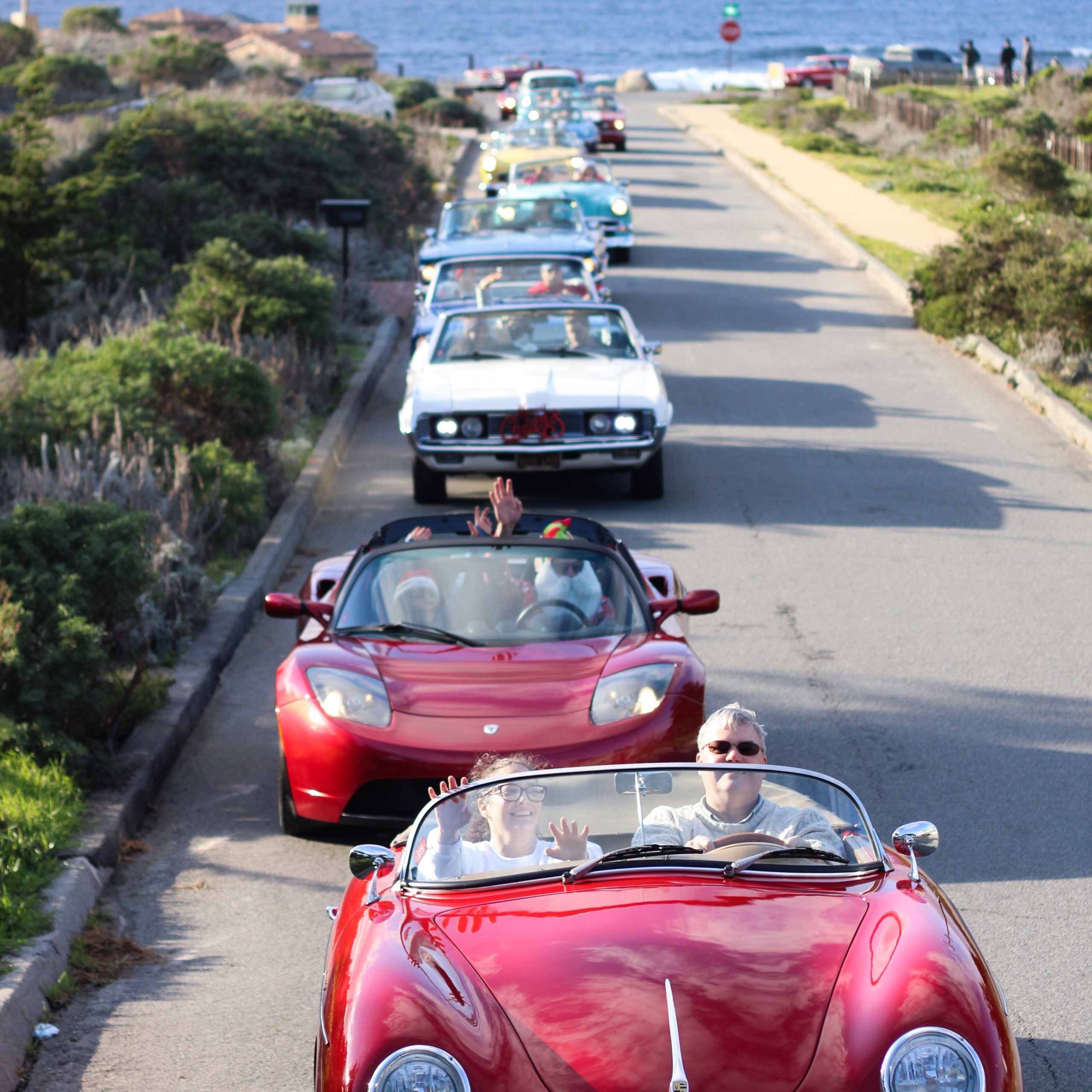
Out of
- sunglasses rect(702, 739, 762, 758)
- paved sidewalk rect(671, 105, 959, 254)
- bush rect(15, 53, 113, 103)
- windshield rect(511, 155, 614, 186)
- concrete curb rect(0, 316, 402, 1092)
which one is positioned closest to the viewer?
sunglasses rect(702, 739, 762, 758)

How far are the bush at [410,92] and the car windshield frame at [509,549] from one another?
50127 mm

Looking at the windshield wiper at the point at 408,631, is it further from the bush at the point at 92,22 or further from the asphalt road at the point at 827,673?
the bush at the point at 92,22

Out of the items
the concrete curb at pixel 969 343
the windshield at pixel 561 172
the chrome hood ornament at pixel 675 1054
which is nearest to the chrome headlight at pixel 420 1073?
the chrome hood ornament at pixel 675 1054

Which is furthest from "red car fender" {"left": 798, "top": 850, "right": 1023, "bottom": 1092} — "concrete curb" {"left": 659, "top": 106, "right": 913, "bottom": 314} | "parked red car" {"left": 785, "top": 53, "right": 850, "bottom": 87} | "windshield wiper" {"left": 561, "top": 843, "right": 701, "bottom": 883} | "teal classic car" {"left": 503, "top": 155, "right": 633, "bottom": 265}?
"parked red car" {"left": 785, "top": 53, "right": 850, "bottom": 87}

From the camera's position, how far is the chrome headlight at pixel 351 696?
6.28 m

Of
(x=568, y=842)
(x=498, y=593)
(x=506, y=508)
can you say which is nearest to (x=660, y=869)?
(x=568, y=842)

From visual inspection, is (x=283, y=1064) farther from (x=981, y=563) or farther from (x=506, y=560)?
(x=981, y=563)

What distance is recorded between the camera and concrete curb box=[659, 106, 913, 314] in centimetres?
2244

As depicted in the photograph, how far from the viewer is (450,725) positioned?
6.17 m

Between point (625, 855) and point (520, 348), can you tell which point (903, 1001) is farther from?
point (520, 348)

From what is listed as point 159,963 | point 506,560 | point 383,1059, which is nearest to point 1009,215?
point 506,560

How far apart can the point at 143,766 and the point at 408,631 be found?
4.53ft

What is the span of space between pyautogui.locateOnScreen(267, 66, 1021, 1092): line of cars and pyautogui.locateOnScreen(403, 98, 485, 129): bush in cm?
4752

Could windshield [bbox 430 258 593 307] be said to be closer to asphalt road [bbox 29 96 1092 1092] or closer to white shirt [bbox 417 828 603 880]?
asphalt road [bbox 29 96 1092 1092]
